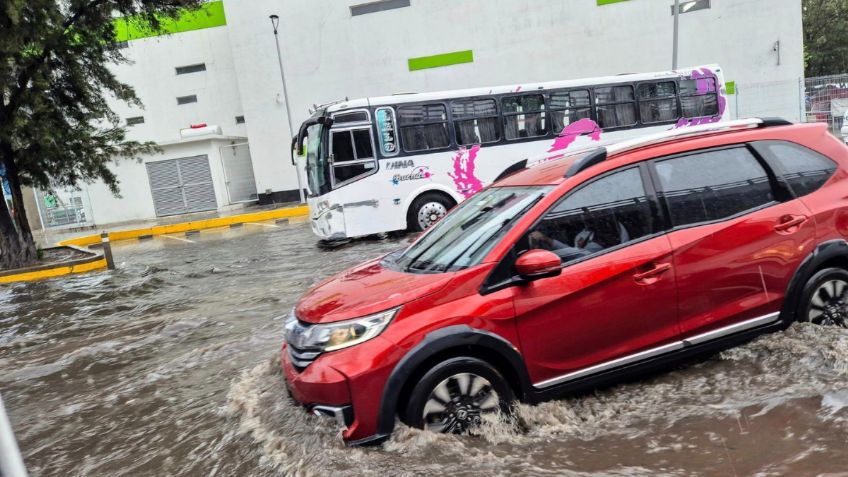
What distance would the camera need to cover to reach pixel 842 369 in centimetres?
368

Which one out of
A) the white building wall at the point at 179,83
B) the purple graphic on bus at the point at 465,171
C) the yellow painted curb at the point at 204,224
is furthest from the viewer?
the white building wall at the point at 179,83

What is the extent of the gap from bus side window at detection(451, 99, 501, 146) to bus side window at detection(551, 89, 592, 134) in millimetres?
1383

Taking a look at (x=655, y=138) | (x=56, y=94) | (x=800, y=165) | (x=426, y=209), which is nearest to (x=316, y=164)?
(x=426, y=209)

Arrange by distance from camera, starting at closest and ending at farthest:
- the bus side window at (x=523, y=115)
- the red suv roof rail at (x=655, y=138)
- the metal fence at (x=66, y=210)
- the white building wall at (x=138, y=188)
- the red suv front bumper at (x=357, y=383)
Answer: the red suv front bumper at (x=357, y=383) < the red suv roof rail at (x=655, y=138) < the bus side window at (x=523, y=115) < the white building wall at (x=138, y=188) < the metal fence at (x=66, y=210)

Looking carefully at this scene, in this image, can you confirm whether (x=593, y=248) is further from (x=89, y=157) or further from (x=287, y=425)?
(x=89, y=157)

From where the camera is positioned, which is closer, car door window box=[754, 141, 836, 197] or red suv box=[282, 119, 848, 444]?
red suv box=[282, 119, 848, 444]

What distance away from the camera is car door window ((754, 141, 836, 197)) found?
156 inches

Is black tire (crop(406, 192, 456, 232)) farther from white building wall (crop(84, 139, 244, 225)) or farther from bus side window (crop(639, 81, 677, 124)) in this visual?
white building wall (crop(84, 139, 244, 225))

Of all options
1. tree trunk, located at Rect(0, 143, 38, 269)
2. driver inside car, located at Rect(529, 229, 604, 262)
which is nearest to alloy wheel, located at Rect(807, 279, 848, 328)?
driver inside car, located at Rect(529, 229, 604, 262)

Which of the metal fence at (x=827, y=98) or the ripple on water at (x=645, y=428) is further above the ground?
the metal fence at (x=827, y=98)

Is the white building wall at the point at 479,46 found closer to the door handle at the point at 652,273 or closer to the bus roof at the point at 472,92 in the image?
the bus roof at the point at 472,92

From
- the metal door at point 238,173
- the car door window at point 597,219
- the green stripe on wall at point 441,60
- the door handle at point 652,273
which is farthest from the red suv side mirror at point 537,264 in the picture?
the metal door at point 238,173

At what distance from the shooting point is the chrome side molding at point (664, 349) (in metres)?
3.35

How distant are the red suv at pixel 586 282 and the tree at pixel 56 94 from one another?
37.2ft
